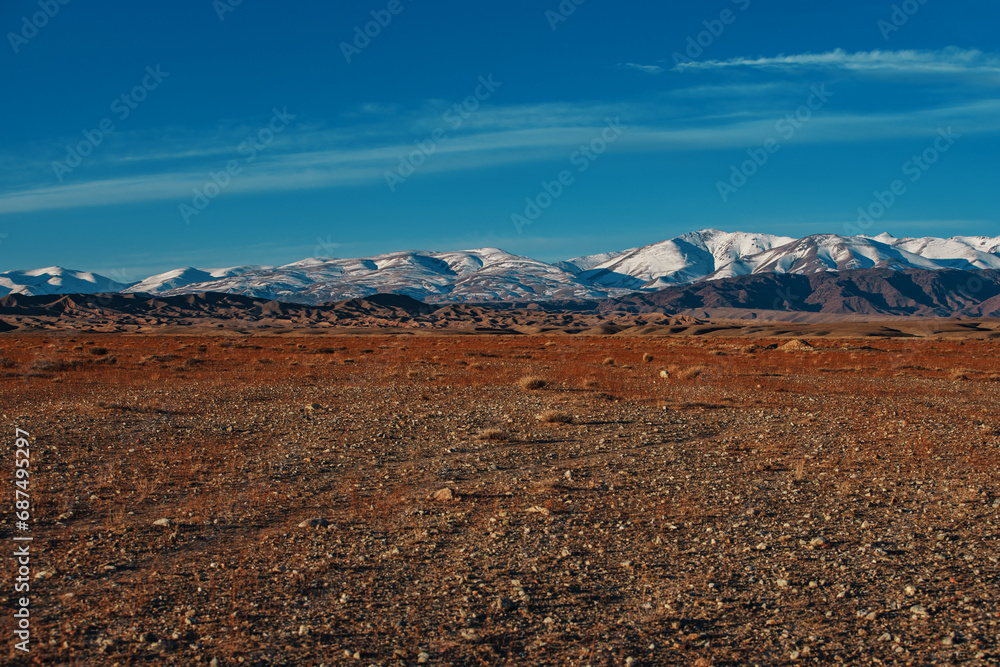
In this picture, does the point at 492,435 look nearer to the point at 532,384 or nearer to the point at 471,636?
the point at 471,636

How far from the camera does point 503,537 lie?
31.3 ft

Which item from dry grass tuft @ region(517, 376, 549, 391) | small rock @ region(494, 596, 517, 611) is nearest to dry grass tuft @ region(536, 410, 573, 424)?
dry grass tuft @ region(517, 376, 549, 391)

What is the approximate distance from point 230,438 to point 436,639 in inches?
429

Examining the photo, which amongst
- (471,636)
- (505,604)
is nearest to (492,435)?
(505,604)

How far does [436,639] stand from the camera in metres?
6.68

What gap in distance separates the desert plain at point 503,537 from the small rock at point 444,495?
11.4 inches

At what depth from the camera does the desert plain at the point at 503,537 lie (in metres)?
6.67

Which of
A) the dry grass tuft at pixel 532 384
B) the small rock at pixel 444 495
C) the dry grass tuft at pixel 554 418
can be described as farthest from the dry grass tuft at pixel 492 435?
the dry grass tuft at pixel 532 384

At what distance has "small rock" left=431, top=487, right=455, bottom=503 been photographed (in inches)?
446

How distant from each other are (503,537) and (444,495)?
2.05m

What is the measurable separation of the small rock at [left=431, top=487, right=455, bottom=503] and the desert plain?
0.29m

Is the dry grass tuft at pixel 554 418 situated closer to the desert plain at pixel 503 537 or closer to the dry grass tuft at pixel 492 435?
the desert plain at pixel 503 537

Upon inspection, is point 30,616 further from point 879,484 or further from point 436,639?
point 879,484

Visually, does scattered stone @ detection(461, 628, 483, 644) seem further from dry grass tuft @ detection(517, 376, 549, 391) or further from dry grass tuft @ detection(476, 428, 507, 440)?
dry grass tuft @ detection(517, 376, 549, 391)
